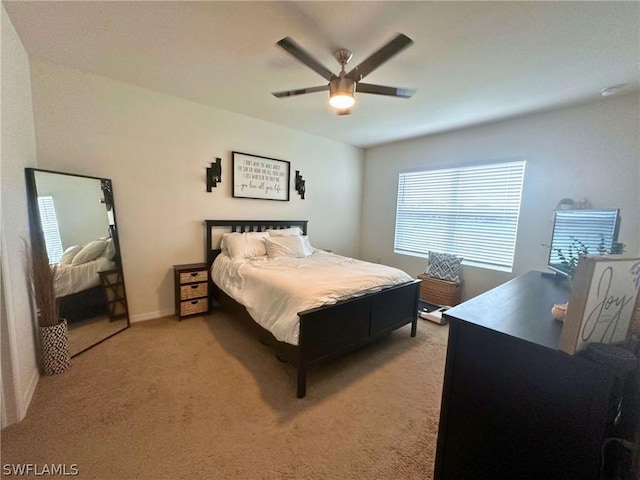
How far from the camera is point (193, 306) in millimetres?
3127

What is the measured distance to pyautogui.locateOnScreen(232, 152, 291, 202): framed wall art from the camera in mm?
3541

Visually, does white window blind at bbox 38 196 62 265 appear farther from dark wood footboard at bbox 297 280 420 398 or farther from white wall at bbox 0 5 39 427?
dark wood footboard at bbox 297 280 420 398

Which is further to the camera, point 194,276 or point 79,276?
point 194,276

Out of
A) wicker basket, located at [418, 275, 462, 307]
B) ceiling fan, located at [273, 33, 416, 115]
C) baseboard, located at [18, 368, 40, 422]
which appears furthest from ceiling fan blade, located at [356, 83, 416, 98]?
baseboard, located at [18, 368, 40, 422]

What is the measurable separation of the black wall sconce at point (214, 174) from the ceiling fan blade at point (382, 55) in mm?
2133

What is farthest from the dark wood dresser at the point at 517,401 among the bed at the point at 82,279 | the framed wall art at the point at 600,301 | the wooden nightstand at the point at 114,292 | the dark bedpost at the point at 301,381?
the wooden nightstand at the point at 114,292

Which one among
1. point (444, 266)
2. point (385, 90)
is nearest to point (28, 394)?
point (385, 90)

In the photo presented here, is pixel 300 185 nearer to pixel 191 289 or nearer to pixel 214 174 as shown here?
pixel 214 174

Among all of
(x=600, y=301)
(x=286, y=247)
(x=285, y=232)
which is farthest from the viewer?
(x=285, y=232)

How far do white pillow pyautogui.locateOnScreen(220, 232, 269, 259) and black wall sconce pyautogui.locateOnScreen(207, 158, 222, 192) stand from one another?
0.67m

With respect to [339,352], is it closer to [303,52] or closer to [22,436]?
[22,436]

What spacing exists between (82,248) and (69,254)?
121 mm

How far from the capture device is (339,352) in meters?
2.13

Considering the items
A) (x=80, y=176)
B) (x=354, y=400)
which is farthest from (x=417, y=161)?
(x=80, y=176)
